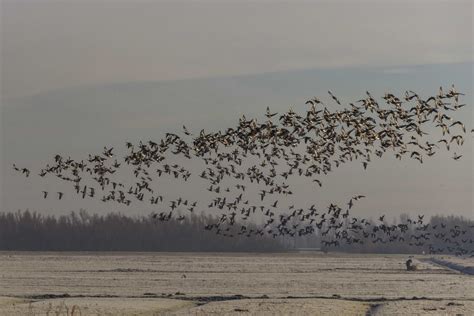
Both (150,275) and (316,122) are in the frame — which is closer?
(316,122)

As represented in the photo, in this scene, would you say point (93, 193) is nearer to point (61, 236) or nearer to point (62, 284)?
point (62, 284)

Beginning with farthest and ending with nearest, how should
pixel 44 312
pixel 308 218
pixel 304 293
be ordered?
1. pixel 304 293
2. pixel 44 312
3. pixel 308 218

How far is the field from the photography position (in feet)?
168

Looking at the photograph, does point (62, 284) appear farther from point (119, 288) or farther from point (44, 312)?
point (44, 312)

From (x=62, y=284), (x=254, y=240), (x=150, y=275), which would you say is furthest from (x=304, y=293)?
(x=254, y=240)

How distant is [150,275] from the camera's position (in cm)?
8912

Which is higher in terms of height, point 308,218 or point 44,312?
point 308,218

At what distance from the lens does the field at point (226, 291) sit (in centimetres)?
5112

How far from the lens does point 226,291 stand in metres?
66.4

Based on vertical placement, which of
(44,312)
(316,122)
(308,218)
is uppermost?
(316,122)

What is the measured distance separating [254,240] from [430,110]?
132109 mm

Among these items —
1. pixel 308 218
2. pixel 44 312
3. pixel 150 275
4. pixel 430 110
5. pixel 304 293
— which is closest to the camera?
pixel 430 110

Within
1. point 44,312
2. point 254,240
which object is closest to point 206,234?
point 254,240

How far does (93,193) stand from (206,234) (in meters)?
129
